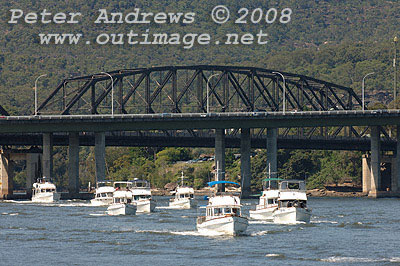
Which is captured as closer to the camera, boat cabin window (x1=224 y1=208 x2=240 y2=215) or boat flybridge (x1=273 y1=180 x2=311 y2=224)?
boat cabin window (x1=224 y1=208 x2=240 y2=215)

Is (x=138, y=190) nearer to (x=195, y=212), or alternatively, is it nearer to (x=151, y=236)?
(x=195, y=212)

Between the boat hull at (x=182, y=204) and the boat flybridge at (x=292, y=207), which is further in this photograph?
the boat hull at (x=182, y=204)

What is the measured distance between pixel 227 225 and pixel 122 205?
1527 inches

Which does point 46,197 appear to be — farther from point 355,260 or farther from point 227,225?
→ point 355,260

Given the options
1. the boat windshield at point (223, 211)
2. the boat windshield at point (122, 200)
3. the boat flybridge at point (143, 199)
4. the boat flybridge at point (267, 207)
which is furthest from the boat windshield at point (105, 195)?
the boat windshield at point (223, 211)

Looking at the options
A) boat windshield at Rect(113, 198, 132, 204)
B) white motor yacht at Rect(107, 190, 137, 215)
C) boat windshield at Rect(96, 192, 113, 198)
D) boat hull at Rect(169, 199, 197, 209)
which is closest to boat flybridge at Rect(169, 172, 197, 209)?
boat hull at Rect(169, 199, 197, 209)

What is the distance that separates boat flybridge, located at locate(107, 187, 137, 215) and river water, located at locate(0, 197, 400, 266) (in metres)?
2.09

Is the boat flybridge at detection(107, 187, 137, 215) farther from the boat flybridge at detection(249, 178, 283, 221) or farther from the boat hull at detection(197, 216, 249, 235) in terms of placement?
the boat hull at detection(197, 216, 249, 235)

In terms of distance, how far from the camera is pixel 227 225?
93.2m

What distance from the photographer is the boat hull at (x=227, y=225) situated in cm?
9306

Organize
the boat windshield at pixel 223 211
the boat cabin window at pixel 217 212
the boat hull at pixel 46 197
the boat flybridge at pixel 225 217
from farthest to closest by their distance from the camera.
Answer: the boat hull at pixel 46 197 < the boat cabin window at pixel 217 212 < the boat windshield at pixel 223 211 < the boat flybridge at pixel 225 217

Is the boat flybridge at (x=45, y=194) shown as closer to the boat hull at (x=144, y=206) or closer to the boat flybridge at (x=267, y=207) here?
the boat hull at (x=144, y=206)

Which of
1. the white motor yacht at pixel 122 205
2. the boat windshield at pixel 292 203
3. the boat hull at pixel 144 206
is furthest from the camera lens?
the boat hull at pixel 144 206

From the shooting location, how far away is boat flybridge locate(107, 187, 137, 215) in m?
130
